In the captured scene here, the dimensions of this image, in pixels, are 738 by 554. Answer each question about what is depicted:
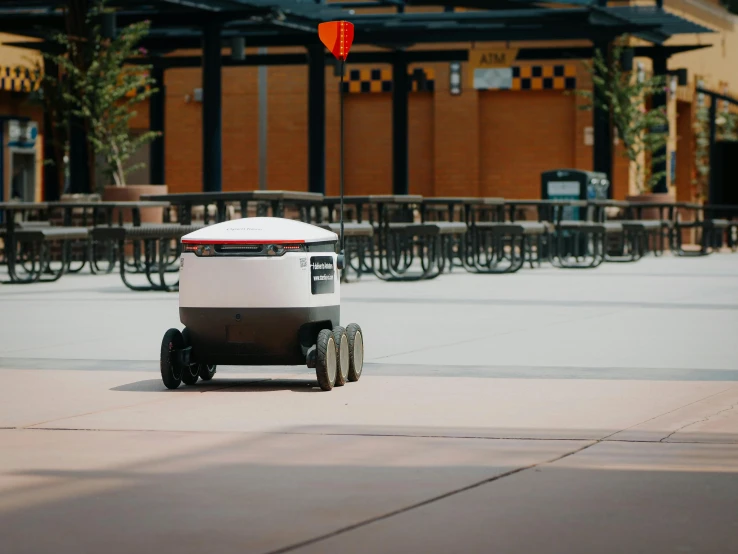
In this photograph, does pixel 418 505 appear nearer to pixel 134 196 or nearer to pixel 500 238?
pixel 500 238

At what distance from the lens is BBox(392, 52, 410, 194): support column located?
3319cm

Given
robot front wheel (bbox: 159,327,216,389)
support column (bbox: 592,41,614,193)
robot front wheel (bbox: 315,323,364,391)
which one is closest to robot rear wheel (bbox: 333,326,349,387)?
robot front wheel (bbox: 315,323,364,391)

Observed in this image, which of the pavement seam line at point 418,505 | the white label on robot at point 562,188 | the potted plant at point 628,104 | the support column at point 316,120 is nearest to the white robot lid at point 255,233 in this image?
the pavement seam line at point 418,505

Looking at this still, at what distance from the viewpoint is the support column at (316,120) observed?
2967 centimetres

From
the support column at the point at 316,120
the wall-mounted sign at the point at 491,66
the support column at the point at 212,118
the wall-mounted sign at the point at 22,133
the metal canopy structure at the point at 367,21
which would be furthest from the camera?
the wall-mounted sign at the point at 22,133

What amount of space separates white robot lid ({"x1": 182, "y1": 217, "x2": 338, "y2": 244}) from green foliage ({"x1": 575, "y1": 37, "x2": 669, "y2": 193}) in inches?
864

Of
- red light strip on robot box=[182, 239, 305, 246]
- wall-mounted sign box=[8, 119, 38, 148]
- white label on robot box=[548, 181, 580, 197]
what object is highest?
wall-mounted sign box=[8, 119, 38, 148]

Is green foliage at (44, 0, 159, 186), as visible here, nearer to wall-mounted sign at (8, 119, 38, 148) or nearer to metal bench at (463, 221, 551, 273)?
metal bench at (463, 221, 551, 273)

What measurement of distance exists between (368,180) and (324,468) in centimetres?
3259

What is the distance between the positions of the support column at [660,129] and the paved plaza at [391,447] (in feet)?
69.4

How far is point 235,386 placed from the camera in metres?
8.51

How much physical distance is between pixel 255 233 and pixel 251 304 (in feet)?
1.20

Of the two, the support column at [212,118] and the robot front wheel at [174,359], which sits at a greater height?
the support column at [212,118]

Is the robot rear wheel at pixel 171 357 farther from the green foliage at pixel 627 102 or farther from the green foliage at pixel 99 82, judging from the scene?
the green foliage at pixel 627 102
